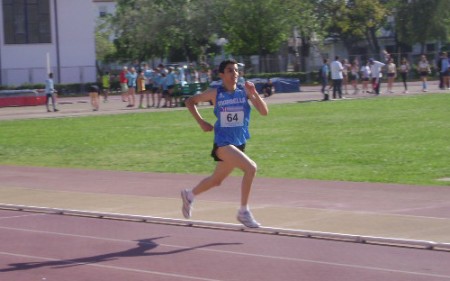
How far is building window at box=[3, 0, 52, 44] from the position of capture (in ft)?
219

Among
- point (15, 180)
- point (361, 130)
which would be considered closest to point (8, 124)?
point (361, 130)

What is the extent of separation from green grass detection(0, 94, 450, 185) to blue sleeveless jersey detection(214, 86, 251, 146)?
5.18 m

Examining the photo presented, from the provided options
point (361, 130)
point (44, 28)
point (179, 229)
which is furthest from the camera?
point (44, 28)

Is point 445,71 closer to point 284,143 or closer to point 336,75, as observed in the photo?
point 336,75

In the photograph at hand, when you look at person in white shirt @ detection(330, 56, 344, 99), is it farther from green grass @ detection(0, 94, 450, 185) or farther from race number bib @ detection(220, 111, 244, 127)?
race number bib @ detection(220, 111, 244, 127)

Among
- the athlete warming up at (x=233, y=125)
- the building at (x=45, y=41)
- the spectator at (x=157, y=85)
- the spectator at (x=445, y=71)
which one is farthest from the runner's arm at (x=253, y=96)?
the building at (x=45, y=41)

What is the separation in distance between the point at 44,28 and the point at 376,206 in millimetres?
58484

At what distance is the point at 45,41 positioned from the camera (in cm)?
6838

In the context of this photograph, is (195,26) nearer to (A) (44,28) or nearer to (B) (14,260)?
(A) (44,28)

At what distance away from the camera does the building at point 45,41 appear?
67.2m

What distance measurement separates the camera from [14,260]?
31.6 feet

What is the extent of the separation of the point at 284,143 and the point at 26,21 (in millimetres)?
48729

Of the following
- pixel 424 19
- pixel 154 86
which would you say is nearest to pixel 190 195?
pixel 154 86

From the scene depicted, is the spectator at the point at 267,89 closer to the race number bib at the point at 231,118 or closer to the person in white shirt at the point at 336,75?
the person in white shirt at the point at 336,75
